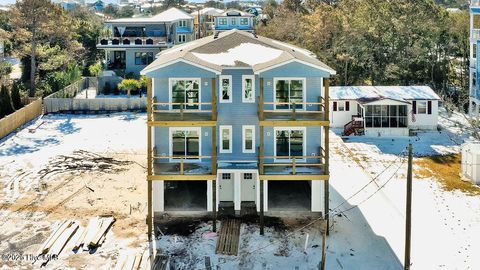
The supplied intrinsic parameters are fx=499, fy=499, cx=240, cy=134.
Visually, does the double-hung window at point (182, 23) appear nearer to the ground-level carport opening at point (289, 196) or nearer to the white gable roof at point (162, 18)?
the white gable roof at point (162, 18)

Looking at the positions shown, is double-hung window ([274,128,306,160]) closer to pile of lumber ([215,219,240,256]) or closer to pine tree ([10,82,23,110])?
pile of lumber ([215,219,240,256])

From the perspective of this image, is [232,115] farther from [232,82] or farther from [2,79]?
[2,79]

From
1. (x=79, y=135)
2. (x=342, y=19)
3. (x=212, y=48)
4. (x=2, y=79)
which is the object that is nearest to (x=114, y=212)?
(x=212, y=48)

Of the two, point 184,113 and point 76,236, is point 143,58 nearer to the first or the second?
point 184,113

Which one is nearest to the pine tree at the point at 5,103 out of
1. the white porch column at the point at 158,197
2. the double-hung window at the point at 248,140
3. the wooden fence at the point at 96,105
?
the wooden fence at the point at 96,105

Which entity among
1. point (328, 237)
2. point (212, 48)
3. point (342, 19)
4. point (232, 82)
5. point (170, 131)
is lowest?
point (328, 237)

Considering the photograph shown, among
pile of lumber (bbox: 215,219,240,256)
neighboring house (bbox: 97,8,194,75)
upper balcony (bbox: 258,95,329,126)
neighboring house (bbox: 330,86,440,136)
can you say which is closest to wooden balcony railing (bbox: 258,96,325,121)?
upper balcony (bbox: 258,95,329,126)
